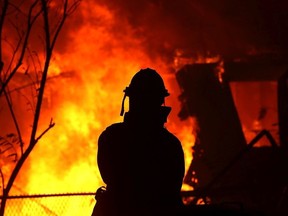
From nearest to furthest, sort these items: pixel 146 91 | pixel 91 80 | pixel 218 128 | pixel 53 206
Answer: pixel 146 91 < pixel 53 206 < pixel 218 128 < pixel 91 80

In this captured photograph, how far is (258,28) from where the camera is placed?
1617 cm

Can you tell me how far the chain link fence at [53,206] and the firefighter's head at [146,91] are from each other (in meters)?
3.62

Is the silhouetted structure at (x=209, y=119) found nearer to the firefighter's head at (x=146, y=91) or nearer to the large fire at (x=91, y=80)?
the large fire at (x=91, y=80)

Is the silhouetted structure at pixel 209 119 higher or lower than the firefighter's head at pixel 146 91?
higher

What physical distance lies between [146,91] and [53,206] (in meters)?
5.76

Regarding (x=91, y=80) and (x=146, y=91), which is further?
(x=91, y=80)

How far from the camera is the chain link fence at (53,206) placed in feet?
27.2

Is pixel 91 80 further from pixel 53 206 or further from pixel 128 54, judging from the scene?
pixel 53 206

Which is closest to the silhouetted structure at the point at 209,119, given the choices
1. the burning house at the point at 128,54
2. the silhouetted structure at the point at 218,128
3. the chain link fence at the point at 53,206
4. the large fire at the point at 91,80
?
the silhouetted structure at the point at 218,128

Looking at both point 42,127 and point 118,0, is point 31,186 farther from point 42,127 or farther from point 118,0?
point 118,0

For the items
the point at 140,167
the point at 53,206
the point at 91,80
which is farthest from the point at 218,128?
the point at 140,167

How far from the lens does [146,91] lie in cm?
381

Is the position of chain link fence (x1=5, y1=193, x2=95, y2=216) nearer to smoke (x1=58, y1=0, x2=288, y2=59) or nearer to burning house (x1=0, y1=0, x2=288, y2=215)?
burning house (x1=0, y1=0, x2=288, y2=215)

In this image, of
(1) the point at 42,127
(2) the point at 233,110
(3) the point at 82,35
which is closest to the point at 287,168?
(2) the point at 233,110
